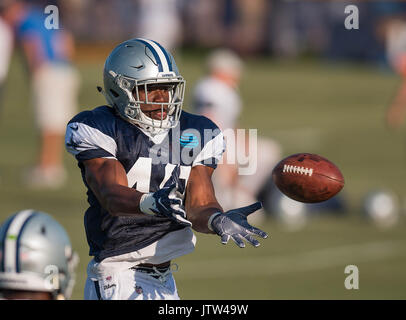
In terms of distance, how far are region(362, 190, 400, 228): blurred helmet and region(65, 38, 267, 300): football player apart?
772 centimetres

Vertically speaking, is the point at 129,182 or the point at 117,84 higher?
the point at 117,84

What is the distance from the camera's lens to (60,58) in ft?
50.3

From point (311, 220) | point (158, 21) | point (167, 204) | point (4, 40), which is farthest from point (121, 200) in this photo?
point (158, 21)

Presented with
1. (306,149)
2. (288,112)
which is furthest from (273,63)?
(306,149)

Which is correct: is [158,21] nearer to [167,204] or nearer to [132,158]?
[132,158]

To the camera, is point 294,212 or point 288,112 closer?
point 294,212

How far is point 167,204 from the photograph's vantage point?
4.87 meters

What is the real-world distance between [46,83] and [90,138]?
33.5 feet

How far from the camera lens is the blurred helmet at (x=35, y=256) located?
18.1 feet

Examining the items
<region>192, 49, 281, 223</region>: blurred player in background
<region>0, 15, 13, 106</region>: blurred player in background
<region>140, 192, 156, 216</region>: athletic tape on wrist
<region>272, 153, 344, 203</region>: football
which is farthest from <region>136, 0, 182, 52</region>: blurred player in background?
<region>140, 192, 156, 216</region>: athletic tape on wrist

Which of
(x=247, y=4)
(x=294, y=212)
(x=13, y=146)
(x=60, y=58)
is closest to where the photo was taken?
(x=294, y=212)

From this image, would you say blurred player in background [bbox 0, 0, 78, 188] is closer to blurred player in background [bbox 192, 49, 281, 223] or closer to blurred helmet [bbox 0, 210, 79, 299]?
blurred player in background [bbox 192, 49, 281, 223]

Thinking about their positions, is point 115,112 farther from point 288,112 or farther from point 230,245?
point 288,112

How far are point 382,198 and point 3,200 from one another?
5.61 m
